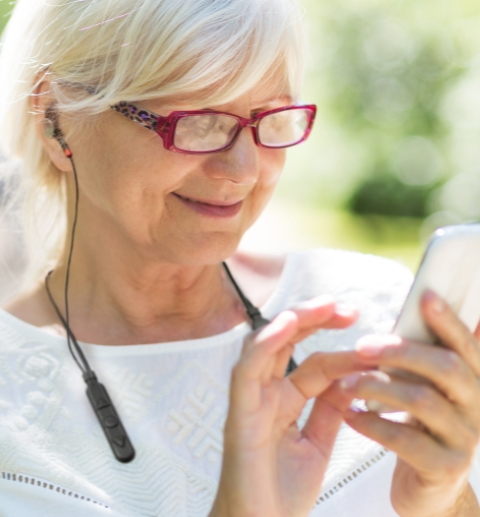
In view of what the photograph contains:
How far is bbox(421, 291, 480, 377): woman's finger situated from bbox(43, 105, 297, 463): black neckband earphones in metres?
0.77

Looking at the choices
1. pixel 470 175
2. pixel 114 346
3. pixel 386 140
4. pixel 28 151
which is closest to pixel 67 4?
pixel 28 151

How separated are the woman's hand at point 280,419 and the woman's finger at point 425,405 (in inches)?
3.6

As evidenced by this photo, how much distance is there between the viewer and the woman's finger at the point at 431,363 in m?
1.18

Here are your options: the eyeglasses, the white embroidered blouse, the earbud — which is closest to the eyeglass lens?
the eyeglasses

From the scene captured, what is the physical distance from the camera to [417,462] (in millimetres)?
1228

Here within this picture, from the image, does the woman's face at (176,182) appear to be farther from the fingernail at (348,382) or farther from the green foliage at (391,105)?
the green foliage at (391,105)

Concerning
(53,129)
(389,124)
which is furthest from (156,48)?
(389,124)

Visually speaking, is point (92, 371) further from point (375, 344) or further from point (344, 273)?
point (375, 344)

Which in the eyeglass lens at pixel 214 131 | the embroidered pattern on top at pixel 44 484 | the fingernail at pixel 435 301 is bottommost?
the embroidered pattern on top at pixel 44 484

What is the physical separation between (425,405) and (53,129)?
129 cm

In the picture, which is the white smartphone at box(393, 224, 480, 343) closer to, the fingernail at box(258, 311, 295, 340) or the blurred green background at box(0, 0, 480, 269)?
the fingernail at box(258, 311, 295, 340)

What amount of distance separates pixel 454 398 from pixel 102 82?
3.68 feet

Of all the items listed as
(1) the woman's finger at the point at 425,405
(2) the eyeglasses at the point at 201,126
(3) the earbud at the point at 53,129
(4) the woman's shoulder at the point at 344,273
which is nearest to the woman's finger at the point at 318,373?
(1) the woman's finger at the point at 425,405

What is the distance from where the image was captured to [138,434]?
1.85 m
